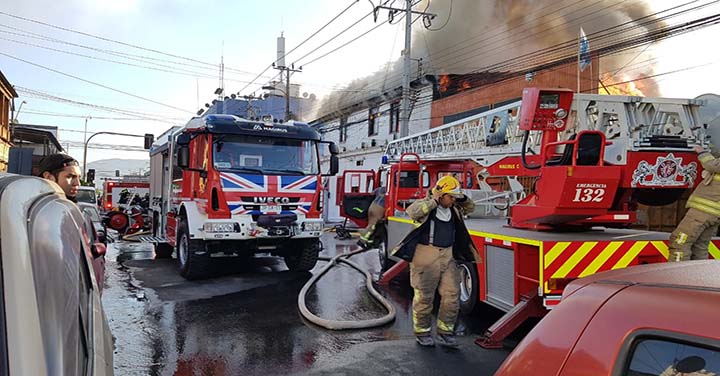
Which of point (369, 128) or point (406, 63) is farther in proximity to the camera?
point (369, 128)

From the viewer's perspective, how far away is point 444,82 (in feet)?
76.8

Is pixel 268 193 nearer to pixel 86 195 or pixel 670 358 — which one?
pixel 670 358

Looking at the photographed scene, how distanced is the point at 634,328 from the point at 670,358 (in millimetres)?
111

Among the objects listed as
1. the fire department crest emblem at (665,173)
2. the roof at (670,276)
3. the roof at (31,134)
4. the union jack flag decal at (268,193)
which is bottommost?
the roof at (670,276)

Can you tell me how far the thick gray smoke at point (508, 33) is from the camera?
16.3 metres

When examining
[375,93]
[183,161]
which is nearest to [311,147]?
[183,161]

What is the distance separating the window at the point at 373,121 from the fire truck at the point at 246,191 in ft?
56.0

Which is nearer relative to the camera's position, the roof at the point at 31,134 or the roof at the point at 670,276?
the roof at the point at 670,276

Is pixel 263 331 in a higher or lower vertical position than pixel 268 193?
lower

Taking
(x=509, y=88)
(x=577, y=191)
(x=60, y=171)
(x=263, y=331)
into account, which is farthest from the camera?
(x=509, y=88)

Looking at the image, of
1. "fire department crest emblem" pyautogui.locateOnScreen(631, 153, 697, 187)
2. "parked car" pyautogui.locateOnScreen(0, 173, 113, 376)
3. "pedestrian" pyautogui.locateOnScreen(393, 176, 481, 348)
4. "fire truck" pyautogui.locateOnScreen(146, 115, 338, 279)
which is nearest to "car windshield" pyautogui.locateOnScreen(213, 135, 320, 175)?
"fire truck" pyautogui.locateOnScreen(146, 115, 338, 279)

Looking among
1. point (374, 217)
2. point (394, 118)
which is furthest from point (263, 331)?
point (394, 118)

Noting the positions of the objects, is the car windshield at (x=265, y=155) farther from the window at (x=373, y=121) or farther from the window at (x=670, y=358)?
the window at (x=373, y=121)

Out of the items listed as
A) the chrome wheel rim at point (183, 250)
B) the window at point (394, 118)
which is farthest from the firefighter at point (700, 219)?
the window at point (394, 118)
